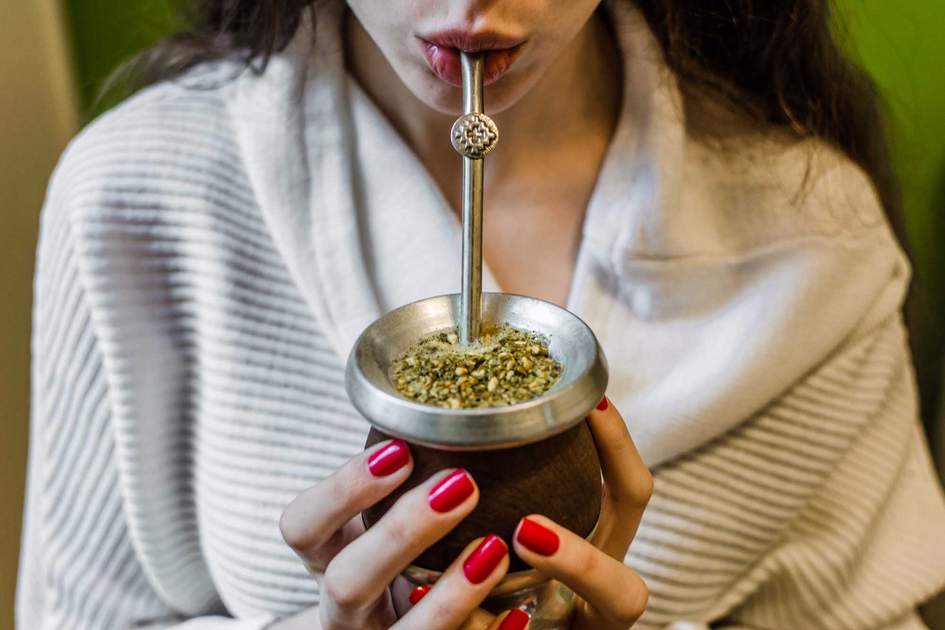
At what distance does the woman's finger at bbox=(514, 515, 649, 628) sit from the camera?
47cm

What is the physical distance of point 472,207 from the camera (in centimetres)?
53

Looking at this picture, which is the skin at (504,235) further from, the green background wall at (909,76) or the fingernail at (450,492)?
the green background wall at (909,76)

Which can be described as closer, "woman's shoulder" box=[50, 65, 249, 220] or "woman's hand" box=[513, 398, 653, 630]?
"woman's hand" box=[513, 398, 653, 630]

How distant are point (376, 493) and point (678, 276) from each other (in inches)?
18.1

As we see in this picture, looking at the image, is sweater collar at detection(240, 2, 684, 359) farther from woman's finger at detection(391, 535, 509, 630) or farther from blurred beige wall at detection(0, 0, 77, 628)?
blurred beige wall at detection(0, 0, 77, 628)

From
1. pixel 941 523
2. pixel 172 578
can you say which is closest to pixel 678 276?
pixel 941 523

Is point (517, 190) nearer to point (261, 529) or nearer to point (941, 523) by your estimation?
point (261, 529)

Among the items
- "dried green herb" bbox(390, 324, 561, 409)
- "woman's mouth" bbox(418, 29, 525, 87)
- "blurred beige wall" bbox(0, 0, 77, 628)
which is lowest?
"blurred beige wall" bbox(0, 0, 77, 628)

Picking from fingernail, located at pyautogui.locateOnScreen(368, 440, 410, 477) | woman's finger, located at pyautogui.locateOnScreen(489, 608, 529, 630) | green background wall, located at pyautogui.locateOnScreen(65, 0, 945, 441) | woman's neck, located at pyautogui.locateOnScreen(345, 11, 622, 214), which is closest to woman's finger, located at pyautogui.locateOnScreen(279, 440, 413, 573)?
fingernail, located at pyautogui.locateOnScreen(368, 440, 410, 477)

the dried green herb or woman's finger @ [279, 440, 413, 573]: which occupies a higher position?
the dried green herb

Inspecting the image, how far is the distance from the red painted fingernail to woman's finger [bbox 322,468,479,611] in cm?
3

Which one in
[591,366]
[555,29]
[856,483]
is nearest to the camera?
[591,366]

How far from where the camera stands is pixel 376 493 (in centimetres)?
49

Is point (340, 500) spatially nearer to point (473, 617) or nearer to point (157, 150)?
point (473, 617)
